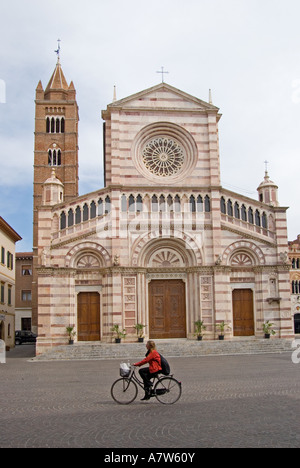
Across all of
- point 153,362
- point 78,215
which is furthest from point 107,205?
point 153,362

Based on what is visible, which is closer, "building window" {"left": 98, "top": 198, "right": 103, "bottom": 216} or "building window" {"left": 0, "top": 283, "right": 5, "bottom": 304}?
"building window" {"left": 98, "top": 198, "right": 103, "bottom": 216}

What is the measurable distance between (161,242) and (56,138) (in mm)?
41060

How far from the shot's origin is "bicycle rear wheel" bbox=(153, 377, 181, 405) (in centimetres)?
1298

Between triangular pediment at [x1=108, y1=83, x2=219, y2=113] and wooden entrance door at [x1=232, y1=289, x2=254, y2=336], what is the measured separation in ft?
41.7

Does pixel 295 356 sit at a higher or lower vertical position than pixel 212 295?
lower

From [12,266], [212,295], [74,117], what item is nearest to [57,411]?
[212,295]

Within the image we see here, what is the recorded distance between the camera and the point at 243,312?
3334 cm

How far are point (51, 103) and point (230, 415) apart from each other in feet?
212

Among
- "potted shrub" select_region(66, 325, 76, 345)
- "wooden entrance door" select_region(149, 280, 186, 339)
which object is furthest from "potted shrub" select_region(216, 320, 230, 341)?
"potted shrub" select_region(66, 325, 76, 345)

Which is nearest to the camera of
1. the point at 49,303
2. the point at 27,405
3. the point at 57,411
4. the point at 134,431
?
the point at 134,431

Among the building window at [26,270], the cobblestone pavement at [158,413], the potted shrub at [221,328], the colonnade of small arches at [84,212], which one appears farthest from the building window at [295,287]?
the cobblestone pavement at [158,413]

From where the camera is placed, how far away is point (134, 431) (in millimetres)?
9836

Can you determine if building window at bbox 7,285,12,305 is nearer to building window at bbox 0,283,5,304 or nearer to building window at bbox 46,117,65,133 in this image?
building window at bbox 0,283,5,304
